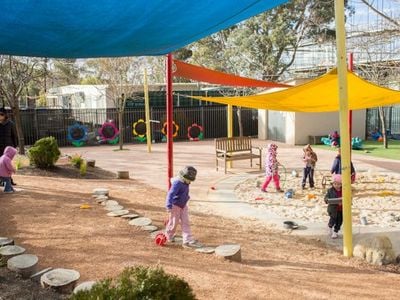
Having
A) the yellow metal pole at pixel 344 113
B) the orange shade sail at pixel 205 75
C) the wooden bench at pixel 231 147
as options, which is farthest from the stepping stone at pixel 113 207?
the wooden bench at pixel 231 147

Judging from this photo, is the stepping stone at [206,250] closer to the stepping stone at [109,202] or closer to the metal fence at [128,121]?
the stepping stone at [109,202]

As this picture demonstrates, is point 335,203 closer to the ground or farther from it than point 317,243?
farther from it

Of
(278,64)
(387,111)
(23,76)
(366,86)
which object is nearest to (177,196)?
(366,86)

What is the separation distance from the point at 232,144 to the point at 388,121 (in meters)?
14.5

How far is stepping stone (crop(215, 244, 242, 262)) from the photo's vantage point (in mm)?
5258

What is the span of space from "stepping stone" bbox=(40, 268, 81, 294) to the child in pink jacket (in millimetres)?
4511

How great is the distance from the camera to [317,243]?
20.8ft

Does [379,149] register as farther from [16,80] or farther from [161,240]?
[161,240]

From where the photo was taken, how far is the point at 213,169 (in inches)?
525

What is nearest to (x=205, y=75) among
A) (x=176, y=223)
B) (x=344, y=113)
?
(x=176, y=223)

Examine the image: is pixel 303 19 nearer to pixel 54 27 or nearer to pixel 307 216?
pixel 307 216

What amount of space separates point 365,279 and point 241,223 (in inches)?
109

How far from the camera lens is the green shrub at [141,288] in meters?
2.60

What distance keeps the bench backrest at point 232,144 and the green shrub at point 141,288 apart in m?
10.2
